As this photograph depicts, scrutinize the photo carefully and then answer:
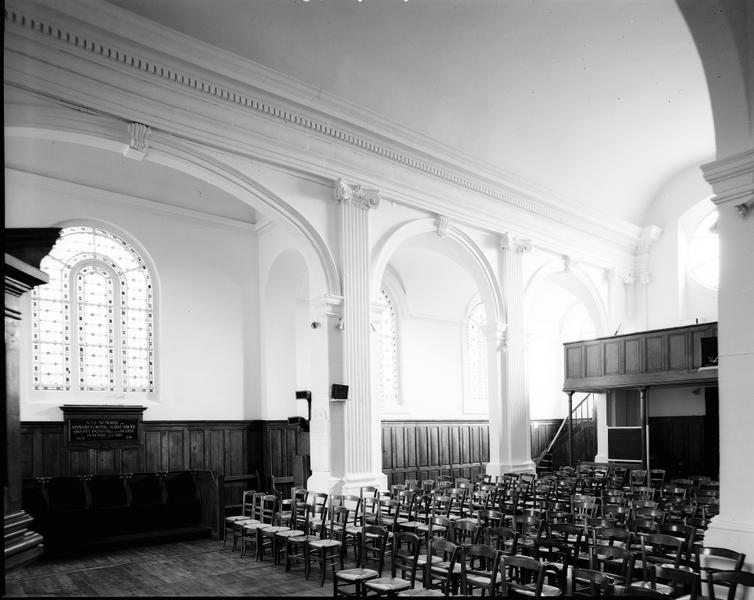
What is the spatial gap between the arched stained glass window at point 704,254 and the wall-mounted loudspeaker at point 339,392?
13.0m

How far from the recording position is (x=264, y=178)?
38.2ft

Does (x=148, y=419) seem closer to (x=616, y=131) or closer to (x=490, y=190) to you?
(x=490, y=190)

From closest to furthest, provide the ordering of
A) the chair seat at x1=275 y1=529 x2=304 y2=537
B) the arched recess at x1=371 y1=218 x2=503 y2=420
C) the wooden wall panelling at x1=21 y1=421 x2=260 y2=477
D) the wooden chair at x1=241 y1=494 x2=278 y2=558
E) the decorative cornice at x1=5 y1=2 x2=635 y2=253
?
the chair seat at x1=275 y1=529 x2=304 y2=537, the decorative cornice at x1=5 y1=2 x2=635 y2=253, the wooden chair at x1=241 y1=494 x2=278 y2=558, the wooden wall panelling at x1=21 y1=421 x2=260 y2=477, the arched recess at x1=371 y1=218 x2=503 y2=420

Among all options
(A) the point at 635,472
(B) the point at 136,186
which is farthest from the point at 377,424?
(B) the point at 136,186

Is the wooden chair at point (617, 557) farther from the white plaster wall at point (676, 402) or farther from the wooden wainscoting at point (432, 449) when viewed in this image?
the white plaster wall at point (676, 402)

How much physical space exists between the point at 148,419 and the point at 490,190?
9225 millimetres

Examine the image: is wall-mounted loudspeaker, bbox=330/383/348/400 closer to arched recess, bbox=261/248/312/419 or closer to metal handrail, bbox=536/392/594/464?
arched recess, bbox=261/248/312/419

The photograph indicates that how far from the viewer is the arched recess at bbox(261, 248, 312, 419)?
50.8ft

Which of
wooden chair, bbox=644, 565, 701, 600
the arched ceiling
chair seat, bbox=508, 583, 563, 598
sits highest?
the arched ceiling

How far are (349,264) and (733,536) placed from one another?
323 inches

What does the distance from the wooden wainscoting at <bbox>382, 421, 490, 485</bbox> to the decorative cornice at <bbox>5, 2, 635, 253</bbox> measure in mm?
6910

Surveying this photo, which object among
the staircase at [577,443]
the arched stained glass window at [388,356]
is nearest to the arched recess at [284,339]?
the arched stained glass window at [388,356]

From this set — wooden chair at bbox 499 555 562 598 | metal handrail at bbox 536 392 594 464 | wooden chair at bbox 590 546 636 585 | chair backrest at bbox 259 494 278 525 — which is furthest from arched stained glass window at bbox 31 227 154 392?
metal handrail at bbox 536 392 594 464

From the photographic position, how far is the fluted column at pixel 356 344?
39.7 feet
